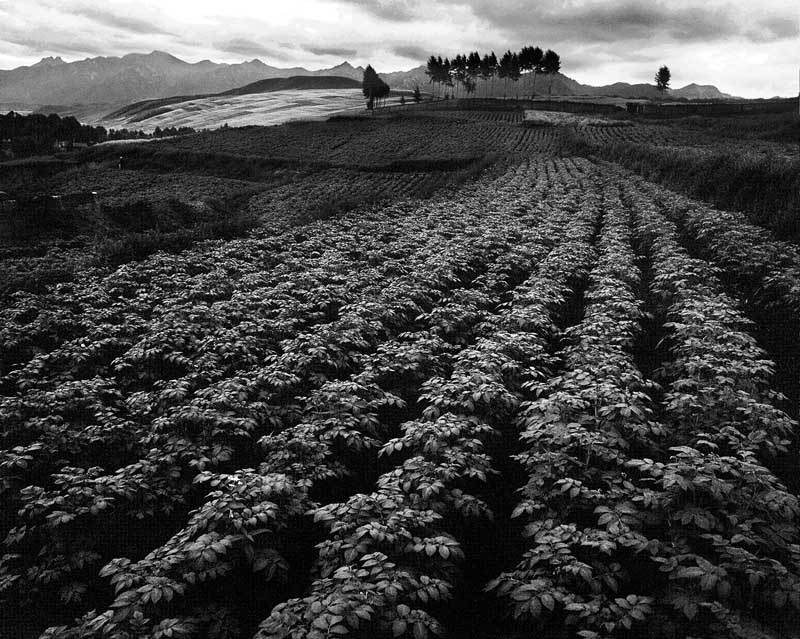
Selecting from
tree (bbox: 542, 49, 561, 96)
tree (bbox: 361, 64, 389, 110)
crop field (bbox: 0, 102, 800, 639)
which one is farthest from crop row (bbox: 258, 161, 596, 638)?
tree (bbox: 542, 49, 561, 96)

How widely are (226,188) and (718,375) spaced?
48.7m

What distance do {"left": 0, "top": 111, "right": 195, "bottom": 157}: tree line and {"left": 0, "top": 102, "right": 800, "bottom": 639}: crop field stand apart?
369ft

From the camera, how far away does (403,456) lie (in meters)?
8.72

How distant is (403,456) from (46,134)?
144414 mm

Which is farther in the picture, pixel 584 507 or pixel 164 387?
pixel 164 387

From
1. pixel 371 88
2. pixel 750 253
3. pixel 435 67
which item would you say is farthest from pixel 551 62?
pixel 750 253

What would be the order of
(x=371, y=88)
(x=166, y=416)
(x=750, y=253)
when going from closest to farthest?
1. (x=166, y=416)
2. (x=750, y=253)
3. (x=371, y=88)

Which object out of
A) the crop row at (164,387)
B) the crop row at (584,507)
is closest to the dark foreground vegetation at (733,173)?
the crop row at (164,387)

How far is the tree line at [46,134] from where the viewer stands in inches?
4109

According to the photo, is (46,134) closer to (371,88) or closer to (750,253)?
(371,88)

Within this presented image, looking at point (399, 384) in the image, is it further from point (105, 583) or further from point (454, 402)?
point (105, 583)

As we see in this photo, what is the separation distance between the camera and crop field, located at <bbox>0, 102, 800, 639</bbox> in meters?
5.21

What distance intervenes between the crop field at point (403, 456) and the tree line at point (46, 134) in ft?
369

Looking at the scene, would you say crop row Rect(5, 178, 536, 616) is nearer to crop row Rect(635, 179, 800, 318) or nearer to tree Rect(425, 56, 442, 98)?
crop row Rect(635, 179, 800, 318)
